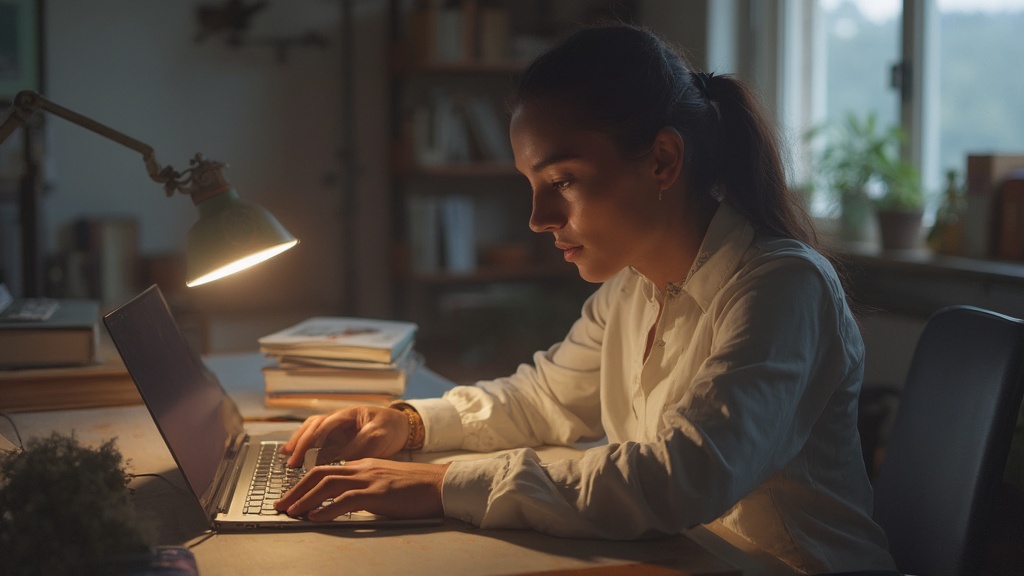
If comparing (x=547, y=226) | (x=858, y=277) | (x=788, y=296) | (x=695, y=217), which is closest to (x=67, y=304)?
(x=547, y=226)

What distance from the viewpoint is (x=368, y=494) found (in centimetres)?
106

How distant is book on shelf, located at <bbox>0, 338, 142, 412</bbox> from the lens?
1.60 meters

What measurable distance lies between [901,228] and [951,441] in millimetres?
1871

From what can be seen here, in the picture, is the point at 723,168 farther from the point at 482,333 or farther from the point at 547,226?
the point at 482,333

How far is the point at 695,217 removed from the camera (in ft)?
4.12

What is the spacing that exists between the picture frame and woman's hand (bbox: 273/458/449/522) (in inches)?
124

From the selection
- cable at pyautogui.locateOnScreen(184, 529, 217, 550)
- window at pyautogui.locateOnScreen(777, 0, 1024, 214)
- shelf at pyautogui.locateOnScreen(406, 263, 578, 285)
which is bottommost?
shelf at pyautogui.locateOnScreen(406, 263, 578, 285)

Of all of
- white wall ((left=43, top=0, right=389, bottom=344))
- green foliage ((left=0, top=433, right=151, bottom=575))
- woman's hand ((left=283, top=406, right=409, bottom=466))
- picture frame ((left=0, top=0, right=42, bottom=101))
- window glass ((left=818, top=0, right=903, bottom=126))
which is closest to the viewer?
green foliage ((left=0, top=433, right=151, bottom=575))

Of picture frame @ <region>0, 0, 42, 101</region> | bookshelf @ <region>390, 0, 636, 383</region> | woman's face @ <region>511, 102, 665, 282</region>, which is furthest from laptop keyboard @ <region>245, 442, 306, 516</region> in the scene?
picture frame @ <region>0, 0, 42, 101</region>

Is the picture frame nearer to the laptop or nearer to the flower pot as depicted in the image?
the laptop

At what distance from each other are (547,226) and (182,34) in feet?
10.5

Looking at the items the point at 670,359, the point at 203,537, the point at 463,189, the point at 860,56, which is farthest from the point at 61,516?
the point at 463,189

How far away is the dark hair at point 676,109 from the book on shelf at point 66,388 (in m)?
0.88

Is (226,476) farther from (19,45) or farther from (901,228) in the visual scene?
(19,45)
